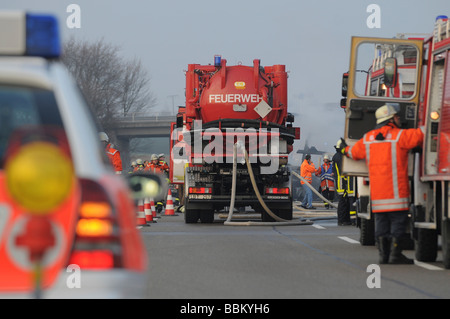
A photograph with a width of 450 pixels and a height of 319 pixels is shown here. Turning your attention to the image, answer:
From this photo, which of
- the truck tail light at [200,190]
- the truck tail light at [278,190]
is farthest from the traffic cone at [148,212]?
the truck tail light at [278,190]

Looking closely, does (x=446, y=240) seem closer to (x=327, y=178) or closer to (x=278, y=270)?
(x=278, y=270)

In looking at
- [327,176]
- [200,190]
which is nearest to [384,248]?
[200,190]

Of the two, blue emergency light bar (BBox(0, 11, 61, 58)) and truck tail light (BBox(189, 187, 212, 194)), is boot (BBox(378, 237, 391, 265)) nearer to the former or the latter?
blue emergency light bar (BBox(0, 11, 61, 58))

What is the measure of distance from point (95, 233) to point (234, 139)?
1814cm

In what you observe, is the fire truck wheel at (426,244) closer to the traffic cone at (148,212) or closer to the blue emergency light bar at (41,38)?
the blue emergency light bar at (41,38)

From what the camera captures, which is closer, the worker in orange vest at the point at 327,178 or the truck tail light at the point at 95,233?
the truck tail light at the point at 95,233

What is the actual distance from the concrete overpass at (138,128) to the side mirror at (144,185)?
81341 mm

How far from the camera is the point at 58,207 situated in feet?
10.0

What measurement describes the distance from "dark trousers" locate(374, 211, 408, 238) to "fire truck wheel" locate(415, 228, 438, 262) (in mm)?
334

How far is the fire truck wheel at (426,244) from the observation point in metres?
11.7

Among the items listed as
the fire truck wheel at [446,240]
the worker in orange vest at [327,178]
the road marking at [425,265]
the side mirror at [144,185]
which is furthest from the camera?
the worker in orange vest at [327,178]

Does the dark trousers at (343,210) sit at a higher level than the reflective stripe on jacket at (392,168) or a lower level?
lower

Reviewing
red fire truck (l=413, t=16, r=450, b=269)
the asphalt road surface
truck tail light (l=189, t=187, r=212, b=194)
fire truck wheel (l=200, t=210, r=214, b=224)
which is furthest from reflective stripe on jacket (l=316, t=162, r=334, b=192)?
red fire truck (l=413, t=16, r=450, b=269)
